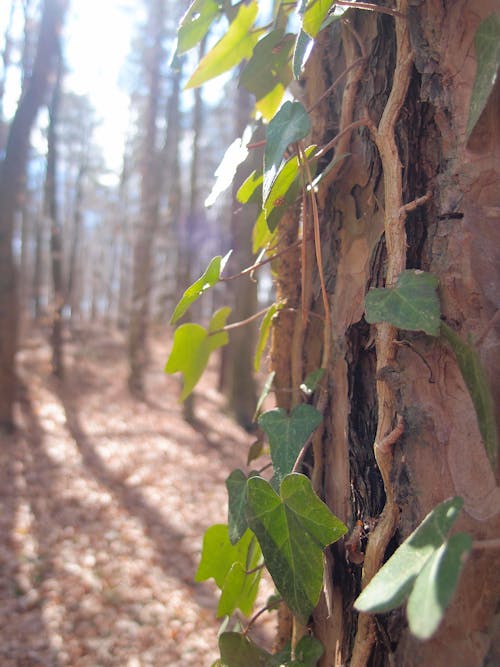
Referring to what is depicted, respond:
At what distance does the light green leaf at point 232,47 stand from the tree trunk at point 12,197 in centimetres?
507

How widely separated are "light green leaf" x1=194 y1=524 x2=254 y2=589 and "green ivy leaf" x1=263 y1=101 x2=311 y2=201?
684mm

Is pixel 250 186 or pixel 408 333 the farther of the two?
pixel 250 186

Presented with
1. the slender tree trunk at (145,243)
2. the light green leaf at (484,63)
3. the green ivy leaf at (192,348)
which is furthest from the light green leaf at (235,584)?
the slender tree trunk at (145,243)

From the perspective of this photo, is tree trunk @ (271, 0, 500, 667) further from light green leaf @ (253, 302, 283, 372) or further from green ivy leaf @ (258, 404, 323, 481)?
light green leaf @ (253, 302, 283, 372)

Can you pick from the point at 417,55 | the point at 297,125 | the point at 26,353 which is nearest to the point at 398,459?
the point at 297,125

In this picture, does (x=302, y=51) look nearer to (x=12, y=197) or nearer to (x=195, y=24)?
(x=195, y=24)

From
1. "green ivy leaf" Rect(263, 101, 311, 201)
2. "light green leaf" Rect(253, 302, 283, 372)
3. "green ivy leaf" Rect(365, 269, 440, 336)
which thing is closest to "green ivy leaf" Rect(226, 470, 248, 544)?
"light green leaf" Rect(253, 302, 283, 372)

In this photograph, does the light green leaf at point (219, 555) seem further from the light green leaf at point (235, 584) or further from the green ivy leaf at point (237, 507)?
the green ivy leaf at point (237, 507)

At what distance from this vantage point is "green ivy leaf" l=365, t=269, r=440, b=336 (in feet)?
2.35

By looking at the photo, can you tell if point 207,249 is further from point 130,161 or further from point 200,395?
point 200,395

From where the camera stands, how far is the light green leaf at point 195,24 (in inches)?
41.2

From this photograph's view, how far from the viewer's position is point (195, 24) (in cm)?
109

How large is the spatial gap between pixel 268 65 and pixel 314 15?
0.35 m

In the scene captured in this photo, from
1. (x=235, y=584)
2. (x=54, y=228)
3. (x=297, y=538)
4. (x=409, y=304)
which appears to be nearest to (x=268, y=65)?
(x=409, y=304)
